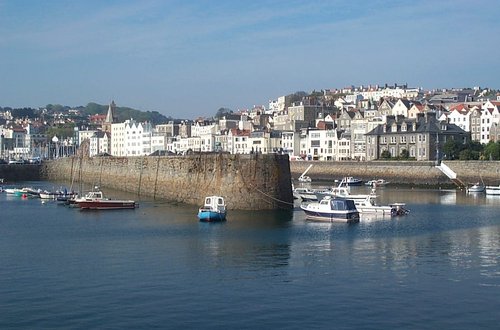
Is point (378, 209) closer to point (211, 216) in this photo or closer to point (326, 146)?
point (211, 216)

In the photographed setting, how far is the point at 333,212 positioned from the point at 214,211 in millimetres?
6193

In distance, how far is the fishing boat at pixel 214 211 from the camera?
130 feet

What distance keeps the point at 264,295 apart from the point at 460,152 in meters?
63.5

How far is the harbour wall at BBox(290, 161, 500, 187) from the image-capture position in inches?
2879

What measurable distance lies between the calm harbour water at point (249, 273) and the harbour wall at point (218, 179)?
2.13m

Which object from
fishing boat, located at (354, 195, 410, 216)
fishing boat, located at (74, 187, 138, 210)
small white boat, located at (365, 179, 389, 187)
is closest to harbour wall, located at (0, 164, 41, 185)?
small white boat, located at (365, 179, 389, 187)

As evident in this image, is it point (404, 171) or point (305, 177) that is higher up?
point (404, 171)

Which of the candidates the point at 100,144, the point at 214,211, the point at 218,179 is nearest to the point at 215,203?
the point at 214,211

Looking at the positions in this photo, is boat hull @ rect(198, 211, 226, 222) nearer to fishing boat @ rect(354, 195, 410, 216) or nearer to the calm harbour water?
the calm harbour water

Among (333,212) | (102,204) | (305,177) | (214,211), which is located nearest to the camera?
(214,211)

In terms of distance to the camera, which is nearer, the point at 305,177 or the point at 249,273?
the point at 249,273

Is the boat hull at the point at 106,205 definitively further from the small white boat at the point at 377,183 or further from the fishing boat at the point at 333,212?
the small white boat at the point at 377,183

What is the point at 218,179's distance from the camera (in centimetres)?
4531

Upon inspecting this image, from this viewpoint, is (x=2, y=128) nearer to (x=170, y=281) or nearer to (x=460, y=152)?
(x=460, y=152)
